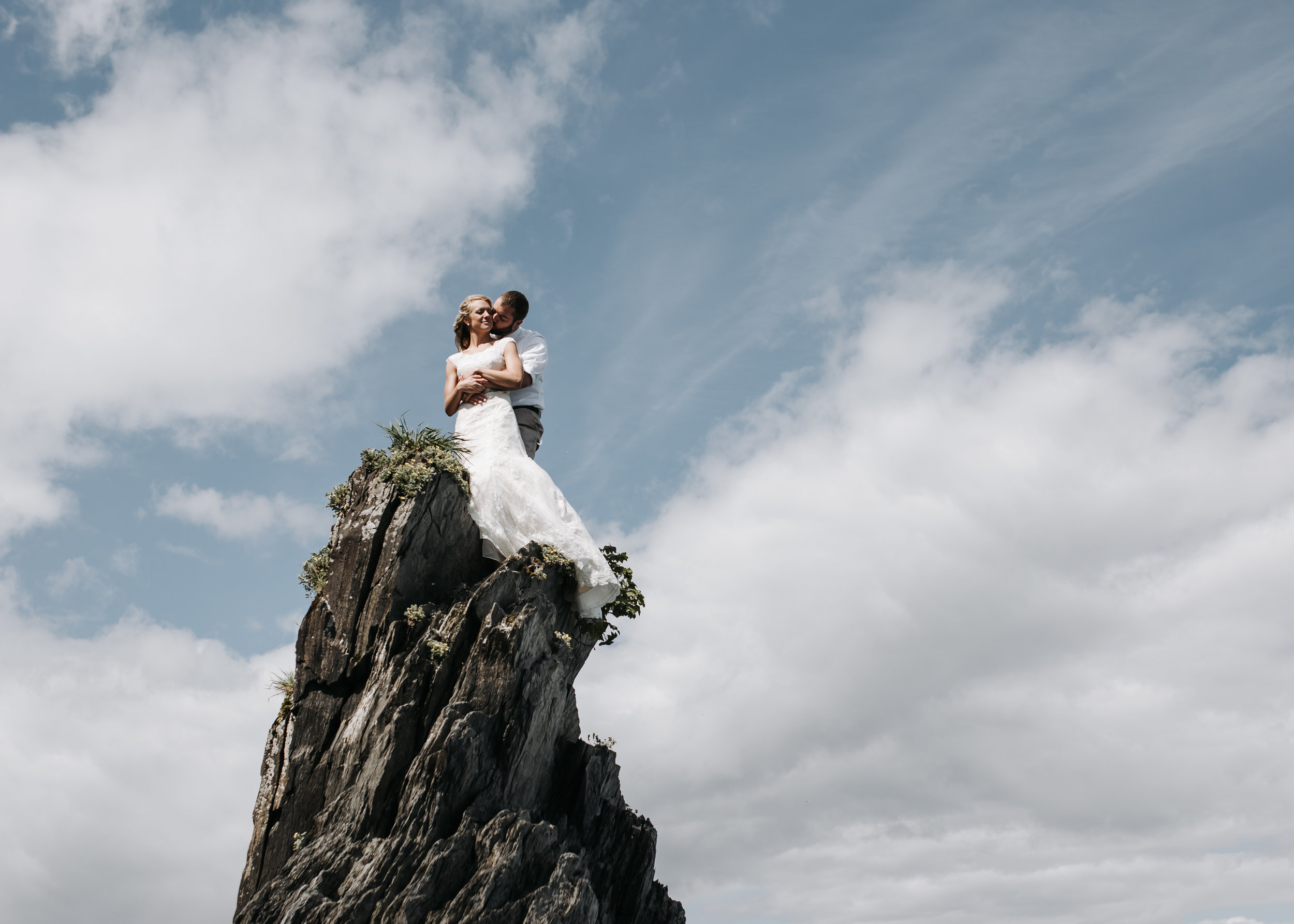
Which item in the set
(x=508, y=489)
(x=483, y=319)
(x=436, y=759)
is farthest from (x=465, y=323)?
(x=436, y=759)

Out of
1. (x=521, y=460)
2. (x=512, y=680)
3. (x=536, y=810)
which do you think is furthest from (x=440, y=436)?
(x=536, y=810)

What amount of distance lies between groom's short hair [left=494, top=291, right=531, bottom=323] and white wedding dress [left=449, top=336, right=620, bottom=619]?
328cm

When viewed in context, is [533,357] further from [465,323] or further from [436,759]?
[436,759]

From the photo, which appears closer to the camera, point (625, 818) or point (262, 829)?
point (262, 829)

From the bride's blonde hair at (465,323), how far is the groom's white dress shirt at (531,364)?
975 mm

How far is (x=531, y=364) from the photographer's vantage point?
19.7 m

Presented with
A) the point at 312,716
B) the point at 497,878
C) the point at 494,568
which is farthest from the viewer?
the point at 494,568

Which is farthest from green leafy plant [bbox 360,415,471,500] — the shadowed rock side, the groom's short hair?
the groom's short hair

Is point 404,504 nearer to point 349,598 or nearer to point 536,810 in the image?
point 349,598

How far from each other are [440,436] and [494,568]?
9.21 feet

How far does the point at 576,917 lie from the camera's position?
42.7 ft

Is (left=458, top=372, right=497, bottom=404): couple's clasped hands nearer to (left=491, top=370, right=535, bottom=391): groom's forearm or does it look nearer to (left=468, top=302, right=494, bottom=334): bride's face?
Answer: (left=491, top=370, right=535, bottom=391): groom's forearm

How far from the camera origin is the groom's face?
2028cm

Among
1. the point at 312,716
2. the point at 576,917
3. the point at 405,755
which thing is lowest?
the point at 576,917
